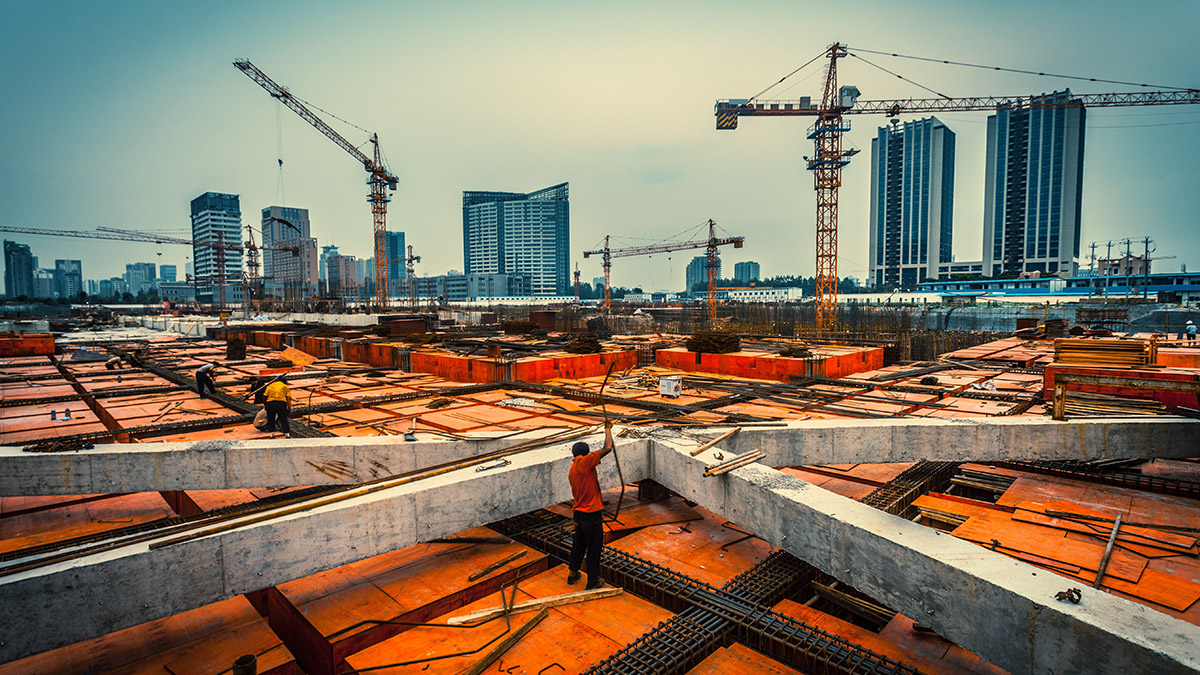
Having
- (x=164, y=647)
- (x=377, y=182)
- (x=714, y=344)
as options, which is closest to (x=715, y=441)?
(x=164, y=647)

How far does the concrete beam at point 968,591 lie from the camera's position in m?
2.68

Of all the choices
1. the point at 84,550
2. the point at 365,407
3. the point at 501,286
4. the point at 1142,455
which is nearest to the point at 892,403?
the point at 1142,455

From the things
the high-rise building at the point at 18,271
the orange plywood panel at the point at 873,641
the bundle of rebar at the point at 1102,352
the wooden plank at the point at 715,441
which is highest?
the high-rise building at the point at 18,271

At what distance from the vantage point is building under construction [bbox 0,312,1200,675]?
→ 3324mm

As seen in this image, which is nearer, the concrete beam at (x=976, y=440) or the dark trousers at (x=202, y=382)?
the concrete beam at (x=976, y=440)

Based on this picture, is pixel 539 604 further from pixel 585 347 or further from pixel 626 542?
pixel 585 347

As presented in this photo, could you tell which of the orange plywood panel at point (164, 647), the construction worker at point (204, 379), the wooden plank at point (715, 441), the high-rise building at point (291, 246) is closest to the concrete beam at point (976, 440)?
the wooden plank at point (715, 441)

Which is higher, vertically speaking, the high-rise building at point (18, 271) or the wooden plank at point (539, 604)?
the high-rise building at point (18, 271)

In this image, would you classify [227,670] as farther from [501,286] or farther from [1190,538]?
[501,286]

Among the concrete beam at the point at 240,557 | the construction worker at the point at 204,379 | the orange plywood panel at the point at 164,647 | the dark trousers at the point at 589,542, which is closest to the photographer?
the concrete beam at the point at 240,557

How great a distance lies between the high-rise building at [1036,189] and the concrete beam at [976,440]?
12371 centimetres

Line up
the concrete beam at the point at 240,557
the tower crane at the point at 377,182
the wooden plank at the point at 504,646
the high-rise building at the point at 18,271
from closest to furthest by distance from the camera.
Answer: the concrete beam at the point at 240,557 → the wooden plank at the point at 504,646 → the tower crane at the point at 377,182 → the high-rise building at the point at 18,271

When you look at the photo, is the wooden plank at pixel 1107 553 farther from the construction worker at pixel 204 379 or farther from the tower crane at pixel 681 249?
the tower crane at pixel 681 249

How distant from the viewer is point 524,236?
631 ft
